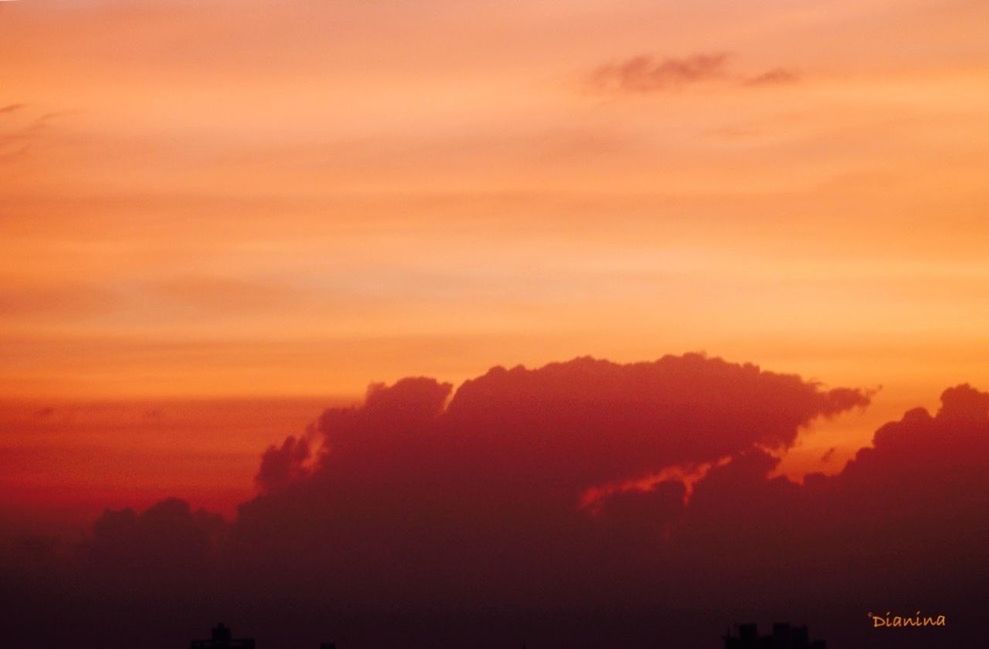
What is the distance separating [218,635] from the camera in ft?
648

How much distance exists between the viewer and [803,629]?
626 ft

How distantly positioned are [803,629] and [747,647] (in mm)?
5784

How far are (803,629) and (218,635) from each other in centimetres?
5830

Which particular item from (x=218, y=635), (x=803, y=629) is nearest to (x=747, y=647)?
(x=803, y=629)

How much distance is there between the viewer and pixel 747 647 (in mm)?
190375

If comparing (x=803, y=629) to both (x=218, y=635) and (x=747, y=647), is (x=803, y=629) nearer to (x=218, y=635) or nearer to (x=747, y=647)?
(x=747, y=647)

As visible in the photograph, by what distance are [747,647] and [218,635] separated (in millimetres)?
52873
